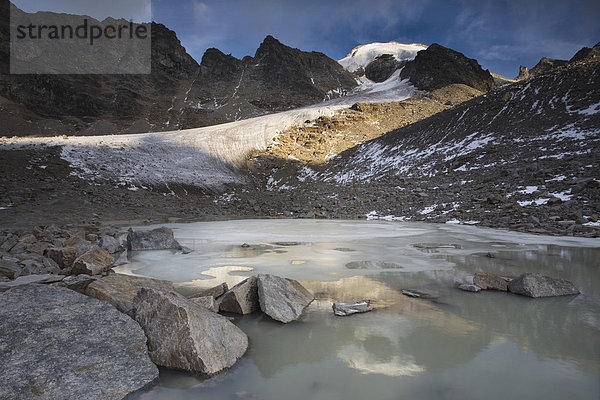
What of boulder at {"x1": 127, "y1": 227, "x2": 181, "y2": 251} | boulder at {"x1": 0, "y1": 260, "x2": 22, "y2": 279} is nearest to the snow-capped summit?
boulder at {"x1": 127, "y1": 227, "x2": 181, "y2": 251}

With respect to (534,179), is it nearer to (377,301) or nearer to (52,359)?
(377,301)

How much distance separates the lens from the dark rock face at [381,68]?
88.6 meters

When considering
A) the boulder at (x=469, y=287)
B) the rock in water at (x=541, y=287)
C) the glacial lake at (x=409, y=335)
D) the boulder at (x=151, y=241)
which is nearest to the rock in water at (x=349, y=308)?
the glacial lake at (x=409, y=335)

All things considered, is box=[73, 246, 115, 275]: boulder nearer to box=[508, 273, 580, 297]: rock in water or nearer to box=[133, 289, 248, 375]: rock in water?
box=[133, 289, 248, 375]: rock in water

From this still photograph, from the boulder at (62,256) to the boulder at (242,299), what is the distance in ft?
11.8

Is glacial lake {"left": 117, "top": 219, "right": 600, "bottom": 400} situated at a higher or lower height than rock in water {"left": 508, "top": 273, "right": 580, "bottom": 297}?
lower

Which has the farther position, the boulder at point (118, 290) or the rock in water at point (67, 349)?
the boulder at point (118, 290)

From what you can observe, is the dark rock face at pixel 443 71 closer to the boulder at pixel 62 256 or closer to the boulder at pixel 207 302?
the boulder at pixel 62 256

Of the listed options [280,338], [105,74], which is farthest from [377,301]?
[105,74]

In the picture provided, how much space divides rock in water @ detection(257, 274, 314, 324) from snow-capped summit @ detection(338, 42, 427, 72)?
333ft

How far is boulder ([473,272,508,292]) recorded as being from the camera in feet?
15.1

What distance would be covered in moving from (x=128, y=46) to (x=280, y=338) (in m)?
106

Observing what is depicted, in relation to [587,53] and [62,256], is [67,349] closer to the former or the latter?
[62,256]

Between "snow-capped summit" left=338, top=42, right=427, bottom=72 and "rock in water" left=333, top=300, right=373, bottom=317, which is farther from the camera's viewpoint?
"snow-capped summit" left=338, top=42, right=427, bottom=72
